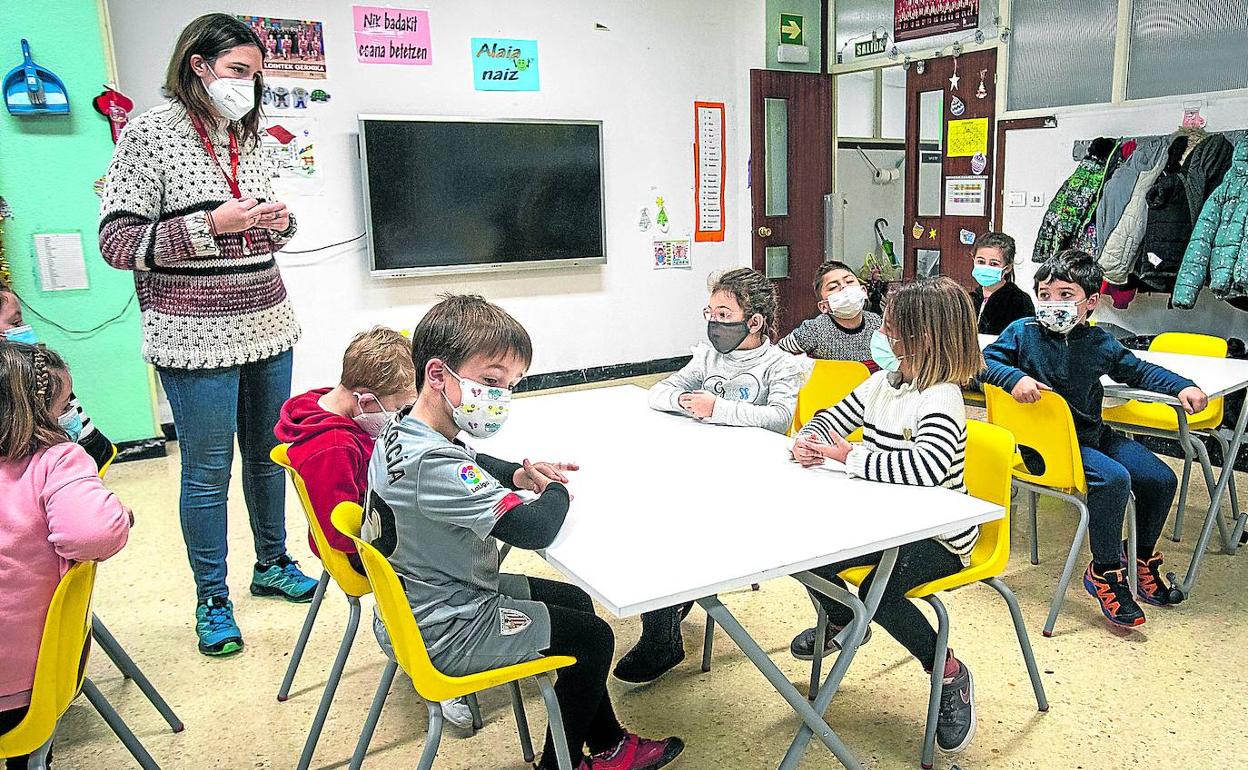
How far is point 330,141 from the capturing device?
16.8 ft

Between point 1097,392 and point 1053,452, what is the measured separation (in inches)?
14.6

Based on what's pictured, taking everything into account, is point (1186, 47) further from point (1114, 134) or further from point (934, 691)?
point (934, 691)

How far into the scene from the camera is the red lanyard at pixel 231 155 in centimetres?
245

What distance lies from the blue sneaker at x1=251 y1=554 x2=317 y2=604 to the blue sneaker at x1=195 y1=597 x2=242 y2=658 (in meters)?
0.26

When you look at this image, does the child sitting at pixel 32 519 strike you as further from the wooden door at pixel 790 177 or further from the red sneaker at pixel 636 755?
the wooden door at pixel 790 177

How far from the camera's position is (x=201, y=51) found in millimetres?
2375

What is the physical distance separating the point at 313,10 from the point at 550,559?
14.3 feet

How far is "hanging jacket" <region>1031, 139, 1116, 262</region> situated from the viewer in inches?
175

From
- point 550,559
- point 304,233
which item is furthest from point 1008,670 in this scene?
point 304,233

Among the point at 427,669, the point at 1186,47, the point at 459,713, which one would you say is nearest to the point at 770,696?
the point at 459,713

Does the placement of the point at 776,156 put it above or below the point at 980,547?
above

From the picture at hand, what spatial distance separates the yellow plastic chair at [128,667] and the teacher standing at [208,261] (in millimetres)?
341

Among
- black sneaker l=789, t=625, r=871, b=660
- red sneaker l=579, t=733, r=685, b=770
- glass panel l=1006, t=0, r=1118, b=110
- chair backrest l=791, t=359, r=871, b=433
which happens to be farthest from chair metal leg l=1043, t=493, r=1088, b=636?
glass panel l=1006, t=0, r=1118, b=110

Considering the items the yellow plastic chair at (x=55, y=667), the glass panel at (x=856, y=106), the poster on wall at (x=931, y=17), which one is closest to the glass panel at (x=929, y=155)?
the poster on wall at (x=931, y=17)
